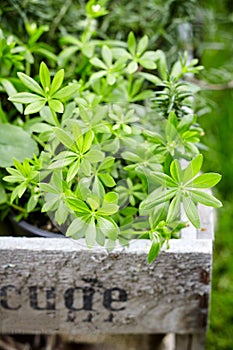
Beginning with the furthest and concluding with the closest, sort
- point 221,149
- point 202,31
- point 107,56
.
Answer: point 221,149 → point 202,31 → point 107,56

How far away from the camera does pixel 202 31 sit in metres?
1.44

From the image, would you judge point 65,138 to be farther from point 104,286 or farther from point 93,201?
point 104,286

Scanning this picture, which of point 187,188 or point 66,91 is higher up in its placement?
point 66,91

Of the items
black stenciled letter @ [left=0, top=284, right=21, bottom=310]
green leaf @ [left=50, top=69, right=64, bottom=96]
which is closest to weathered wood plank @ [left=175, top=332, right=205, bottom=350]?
black stenciled letter @ [left=0, top=284, right=21, bottom=310]

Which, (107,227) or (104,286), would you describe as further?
(104,286)

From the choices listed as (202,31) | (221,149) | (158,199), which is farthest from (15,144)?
(221,149)

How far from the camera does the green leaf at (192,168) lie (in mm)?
763

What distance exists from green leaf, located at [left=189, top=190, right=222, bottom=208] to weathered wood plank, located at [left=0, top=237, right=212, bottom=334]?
0.16m

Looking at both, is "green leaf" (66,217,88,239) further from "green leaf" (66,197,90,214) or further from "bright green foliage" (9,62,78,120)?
"bright green foliage" (9,62,78,120)

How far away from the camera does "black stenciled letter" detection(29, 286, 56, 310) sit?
971 mm

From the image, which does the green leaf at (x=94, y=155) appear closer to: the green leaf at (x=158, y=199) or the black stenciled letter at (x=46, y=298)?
the green leaf at (x=158, y=199)

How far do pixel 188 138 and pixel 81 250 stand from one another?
222mm

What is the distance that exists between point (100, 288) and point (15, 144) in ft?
0.84

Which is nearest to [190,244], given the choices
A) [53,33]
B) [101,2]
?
[101,2]
